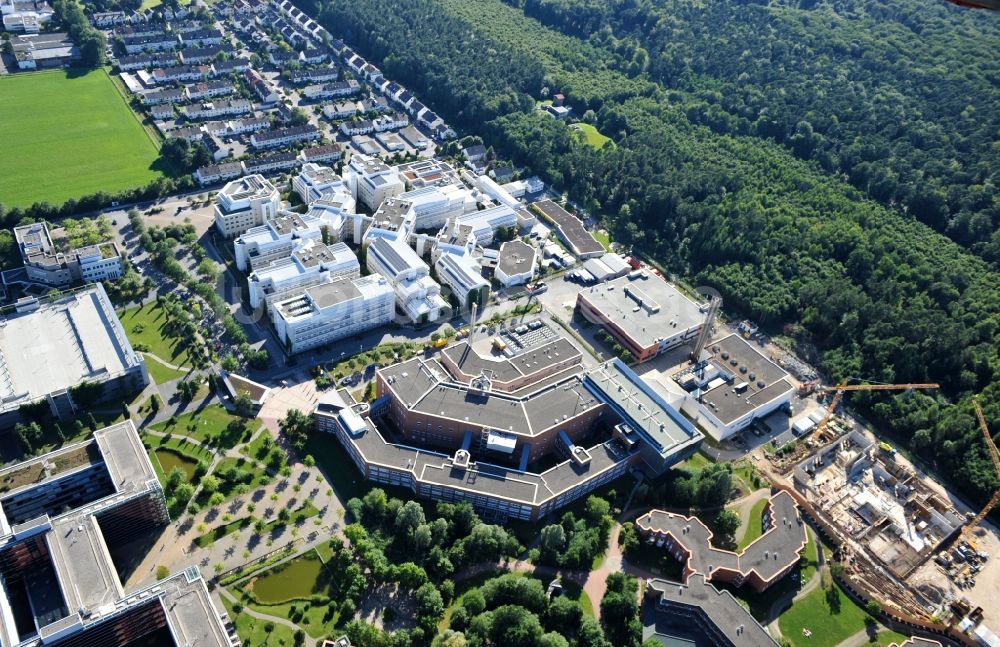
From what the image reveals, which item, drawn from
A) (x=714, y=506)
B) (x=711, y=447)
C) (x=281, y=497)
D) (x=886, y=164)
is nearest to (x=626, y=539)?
(x=714, y=506)

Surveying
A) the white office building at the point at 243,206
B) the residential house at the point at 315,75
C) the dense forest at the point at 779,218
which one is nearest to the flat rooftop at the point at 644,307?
the dense forest at the point at 779,218

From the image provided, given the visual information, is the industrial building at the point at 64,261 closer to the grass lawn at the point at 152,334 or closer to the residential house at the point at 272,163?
the grass lawn at the point at 152,334

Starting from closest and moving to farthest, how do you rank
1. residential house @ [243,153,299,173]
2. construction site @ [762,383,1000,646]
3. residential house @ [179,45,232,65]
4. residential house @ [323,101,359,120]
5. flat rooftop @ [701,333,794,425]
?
construction site @ [762,383,1000,646] → flat rooftop @ [701,333,794,425] → residential house @ [243,153,299,173] → residential house @ [323,101,359,120] → residential house @ [179,45,232,65]

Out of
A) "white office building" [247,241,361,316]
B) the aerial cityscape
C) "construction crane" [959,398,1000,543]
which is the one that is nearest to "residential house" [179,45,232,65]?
the aerial cityscape

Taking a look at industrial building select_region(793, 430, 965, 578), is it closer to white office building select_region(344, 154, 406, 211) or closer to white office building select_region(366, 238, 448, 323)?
white office building select_region(366, 238, 448, 323)

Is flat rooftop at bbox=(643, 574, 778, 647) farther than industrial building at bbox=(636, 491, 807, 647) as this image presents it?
No

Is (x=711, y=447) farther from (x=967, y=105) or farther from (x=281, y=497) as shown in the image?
(x=967, y=105)

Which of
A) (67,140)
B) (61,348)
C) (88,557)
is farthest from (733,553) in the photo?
(67,140)
